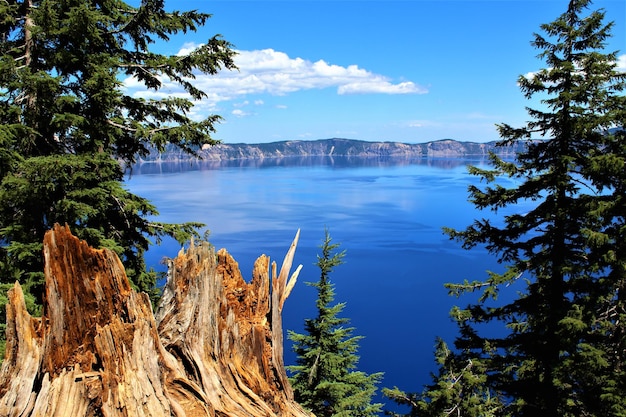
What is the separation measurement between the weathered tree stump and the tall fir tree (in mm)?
6086

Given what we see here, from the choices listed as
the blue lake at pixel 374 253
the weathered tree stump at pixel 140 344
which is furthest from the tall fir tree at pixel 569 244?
the blue lake at pixel 374 253

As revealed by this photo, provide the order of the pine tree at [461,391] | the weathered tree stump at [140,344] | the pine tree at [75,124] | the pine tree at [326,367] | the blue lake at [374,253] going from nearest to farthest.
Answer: the weathered tree stump at [140,344], the pine tree at [75,124], the pine tree at [461,391], the pine tree at [326,367], the blue lake at [374,253]

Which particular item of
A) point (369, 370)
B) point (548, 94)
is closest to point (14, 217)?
point (548, 94)

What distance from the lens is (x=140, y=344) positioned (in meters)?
4.38

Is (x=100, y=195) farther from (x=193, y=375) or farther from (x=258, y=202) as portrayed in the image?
(x=258, y=202)

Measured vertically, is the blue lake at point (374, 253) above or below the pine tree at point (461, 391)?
below

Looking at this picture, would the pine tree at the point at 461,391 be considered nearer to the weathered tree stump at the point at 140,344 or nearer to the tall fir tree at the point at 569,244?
the tall fir tree at the point at 569,244

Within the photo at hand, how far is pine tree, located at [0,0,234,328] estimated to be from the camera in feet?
25.6

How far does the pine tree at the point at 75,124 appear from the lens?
7.80 m

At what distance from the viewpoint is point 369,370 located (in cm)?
3164

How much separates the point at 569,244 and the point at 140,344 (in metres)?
8.72

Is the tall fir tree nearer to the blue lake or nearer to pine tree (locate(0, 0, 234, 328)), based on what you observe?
pine tree (locate(0, 0, 234, 328))

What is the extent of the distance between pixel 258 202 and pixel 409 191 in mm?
46444

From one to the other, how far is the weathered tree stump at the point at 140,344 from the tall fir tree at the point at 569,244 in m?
6.09
